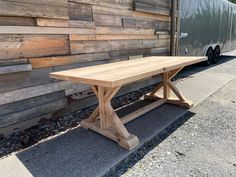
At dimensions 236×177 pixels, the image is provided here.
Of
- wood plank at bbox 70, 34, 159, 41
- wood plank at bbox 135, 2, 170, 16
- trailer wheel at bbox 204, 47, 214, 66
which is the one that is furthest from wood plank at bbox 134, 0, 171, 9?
trailer wheel at bbox 204, 47, 214, 66

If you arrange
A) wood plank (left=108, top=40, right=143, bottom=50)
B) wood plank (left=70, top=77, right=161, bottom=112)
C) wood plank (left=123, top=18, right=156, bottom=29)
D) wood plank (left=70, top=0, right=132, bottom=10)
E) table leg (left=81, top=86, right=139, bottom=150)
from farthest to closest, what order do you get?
wood plank (left=123, top=18, right=156, bottom=29)
wood plank (left=108, top=40, right=143, bottom=50)
wood plank (left=70, top=77, right=161, bottom=112)
wood plank (left=70, top=0, right=132, bottom=10)
table leg (left=81, top=86, right=139, bottom=150)

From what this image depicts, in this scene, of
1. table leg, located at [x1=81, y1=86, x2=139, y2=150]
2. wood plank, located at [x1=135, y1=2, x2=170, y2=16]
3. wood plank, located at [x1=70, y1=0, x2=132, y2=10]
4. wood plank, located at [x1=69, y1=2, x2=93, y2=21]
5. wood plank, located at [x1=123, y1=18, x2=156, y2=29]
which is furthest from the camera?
wood plank, located at [x1=135, y1=2, x2=170, y2=16]

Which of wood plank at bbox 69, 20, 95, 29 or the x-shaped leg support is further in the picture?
wood plank at bbox 69, 20, 95, 29

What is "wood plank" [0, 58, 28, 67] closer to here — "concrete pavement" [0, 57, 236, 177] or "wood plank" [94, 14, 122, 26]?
"concrete pavement" [0, 57, 236, 177]

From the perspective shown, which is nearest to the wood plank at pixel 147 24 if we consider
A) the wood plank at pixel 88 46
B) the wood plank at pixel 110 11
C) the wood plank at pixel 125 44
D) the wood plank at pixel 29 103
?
the wood plank at pixel 110 11

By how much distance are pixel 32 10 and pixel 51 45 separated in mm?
438

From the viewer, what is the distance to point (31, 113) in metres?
2.49

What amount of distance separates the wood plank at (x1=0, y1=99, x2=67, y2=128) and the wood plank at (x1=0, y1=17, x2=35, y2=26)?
0.97 metres

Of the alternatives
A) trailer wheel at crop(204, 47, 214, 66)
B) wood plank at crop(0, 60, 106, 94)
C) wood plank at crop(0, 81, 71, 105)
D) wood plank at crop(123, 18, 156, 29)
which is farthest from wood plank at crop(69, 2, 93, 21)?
trailer wheel at crop(204, 47, 214, 66)

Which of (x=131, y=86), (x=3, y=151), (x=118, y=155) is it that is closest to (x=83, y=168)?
(x=118, y=155)

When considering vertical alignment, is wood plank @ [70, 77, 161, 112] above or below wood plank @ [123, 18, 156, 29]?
below

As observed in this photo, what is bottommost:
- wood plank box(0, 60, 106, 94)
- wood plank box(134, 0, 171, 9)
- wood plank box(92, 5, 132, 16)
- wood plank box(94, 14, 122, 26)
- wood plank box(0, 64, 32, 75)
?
wood plank box(0, 60, 106, 94)

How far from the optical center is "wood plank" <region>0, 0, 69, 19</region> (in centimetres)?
211

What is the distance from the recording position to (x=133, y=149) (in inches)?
81.7
